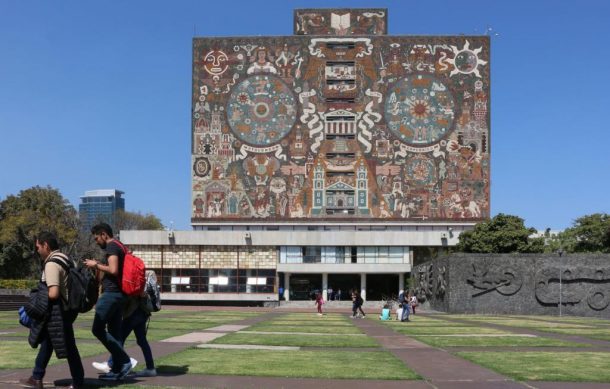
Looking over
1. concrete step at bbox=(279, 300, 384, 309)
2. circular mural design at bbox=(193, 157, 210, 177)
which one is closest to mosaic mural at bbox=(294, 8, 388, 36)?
circular mural design at bbox=(193, 157, 210, 177)

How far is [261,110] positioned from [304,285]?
19.9m

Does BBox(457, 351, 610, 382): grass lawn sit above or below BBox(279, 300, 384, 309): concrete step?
above

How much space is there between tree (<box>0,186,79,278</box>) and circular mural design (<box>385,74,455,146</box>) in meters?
36.4

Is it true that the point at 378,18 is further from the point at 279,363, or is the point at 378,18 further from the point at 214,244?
the point at 279,363

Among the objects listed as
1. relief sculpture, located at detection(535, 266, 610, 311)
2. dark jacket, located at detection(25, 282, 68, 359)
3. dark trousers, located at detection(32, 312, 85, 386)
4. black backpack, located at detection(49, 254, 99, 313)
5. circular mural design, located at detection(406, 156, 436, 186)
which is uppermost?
circular mural design, located at detection(406, 156, 436, 186)

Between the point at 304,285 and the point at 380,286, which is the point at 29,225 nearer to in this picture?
the point at 304,285

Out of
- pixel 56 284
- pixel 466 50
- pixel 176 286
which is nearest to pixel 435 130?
pixel 466 50

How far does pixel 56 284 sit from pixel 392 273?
69795mm

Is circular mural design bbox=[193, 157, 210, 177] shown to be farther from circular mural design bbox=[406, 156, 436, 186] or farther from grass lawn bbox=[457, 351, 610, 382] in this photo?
grass lawn bbox=[457, 351, 610, 382]

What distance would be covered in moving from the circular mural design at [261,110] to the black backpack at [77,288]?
71.9m

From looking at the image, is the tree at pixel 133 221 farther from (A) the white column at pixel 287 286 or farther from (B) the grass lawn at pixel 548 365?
(B) the grass lawn at pixel 548 365

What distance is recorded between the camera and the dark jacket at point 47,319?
8.89 metres

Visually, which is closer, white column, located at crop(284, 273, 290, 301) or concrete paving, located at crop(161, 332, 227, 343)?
concrete paving, located at crop(161, 332, 227, 343)

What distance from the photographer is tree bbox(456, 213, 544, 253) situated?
6347 centimetres
